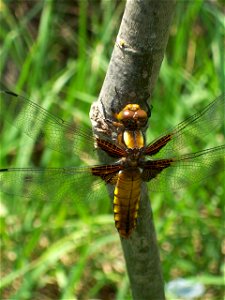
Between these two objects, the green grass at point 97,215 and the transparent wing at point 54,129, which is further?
the green grass at point 97,215

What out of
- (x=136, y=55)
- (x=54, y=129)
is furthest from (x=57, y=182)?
(x=136, y=55)

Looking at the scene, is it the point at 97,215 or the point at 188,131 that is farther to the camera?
the point at 97,215

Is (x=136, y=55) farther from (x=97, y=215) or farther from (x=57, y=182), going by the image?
(x=97, y=215)

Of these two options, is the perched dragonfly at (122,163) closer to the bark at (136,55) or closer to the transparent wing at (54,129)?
the transparent wing at (54,129)

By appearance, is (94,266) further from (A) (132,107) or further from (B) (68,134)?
(A) (132,107)

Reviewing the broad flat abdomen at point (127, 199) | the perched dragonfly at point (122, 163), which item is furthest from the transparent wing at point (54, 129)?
the broad flat abdomen at point (127, 199)

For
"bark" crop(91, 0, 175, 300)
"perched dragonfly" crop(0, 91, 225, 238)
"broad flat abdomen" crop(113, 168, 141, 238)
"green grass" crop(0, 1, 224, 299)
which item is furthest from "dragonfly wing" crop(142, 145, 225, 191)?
"green grass" crop(0, 1, 224, 299)

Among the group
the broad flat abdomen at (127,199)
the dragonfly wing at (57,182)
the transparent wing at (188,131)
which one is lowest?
the broad flat abdomen at (127,199)
